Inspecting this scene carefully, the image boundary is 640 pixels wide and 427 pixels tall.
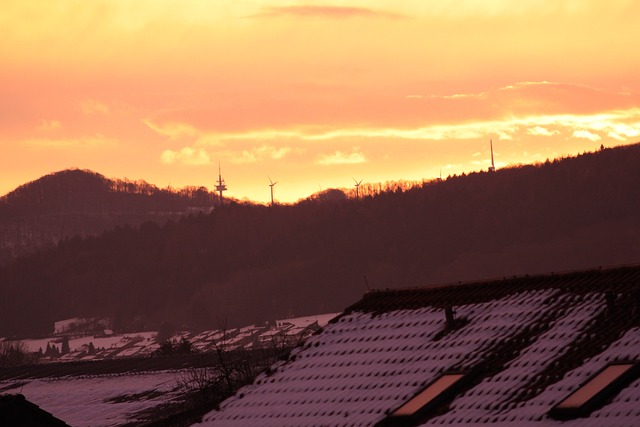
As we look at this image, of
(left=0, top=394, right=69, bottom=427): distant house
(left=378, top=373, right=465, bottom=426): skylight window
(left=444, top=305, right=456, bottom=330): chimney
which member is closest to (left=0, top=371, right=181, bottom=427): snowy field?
(left=0, top=394, right=69, bottom=427): distant house

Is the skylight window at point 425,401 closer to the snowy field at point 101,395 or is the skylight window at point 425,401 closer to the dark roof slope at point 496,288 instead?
the dark roof slope at point 496,288

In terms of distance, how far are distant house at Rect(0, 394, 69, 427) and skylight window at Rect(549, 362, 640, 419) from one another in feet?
45.9

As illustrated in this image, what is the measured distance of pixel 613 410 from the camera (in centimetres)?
2730

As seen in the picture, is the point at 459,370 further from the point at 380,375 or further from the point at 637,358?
the point at 637,358

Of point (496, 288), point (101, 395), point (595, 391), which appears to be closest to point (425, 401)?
point (595, 391)

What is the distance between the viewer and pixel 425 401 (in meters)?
31.5

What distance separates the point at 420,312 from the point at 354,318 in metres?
2.39

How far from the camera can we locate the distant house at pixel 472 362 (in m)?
29.2

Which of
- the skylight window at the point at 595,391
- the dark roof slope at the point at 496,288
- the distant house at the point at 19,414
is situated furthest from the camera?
the distant house at the point at 19,414

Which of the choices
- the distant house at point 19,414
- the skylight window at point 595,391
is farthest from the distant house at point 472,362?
the distant house at point 19,414

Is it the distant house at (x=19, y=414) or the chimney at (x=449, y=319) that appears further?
the chimney at (x=449, y=319)

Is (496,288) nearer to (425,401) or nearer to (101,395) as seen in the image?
(425,401)

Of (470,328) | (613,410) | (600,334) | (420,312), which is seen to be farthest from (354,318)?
(613,410)

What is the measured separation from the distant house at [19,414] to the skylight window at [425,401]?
960cm
